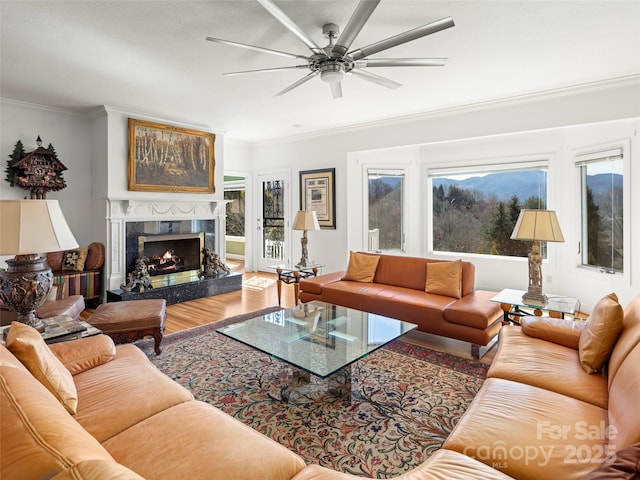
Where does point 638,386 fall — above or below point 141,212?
below

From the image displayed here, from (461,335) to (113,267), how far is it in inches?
175

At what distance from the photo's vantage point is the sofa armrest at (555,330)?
7.47 ft

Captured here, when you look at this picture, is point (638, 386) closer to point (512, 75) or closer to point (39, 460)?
point (39, 460)

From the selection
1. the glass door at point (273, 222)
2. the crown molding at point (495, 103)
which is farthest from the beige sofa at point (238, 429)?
the glass door at point (273, 222)

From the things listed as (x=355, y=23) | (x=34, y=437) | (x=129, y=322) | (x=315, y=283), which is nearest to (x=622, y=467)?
(x=34, y=437)

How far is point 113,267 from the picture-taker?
4750 mm

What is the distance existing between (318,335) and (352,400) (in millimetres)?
509

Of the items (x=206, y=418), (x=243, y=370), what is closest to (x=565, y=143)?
(x=243, y=370)

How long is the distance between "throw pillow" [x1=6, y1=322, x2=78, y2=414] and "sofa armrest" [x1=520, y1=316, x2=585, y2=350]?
107 inches

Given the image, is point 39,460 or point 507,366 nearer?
point 39,460

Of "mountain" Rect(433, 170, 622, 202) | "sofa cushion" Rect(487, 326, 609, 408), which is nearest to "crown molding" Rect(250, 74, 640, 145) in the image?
"mountain" Rect(433, 170, 622, 202)

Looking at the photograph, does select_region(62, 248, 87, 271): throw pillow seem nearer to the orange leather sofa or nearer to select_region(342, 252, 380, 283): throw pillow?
the orange leather sofa

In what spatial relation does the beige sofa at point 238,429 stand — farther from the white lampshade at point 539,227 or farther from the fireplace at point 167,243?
the fireplace at point 167,243

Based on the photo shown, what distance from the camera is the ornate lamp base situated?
82.2 inches
